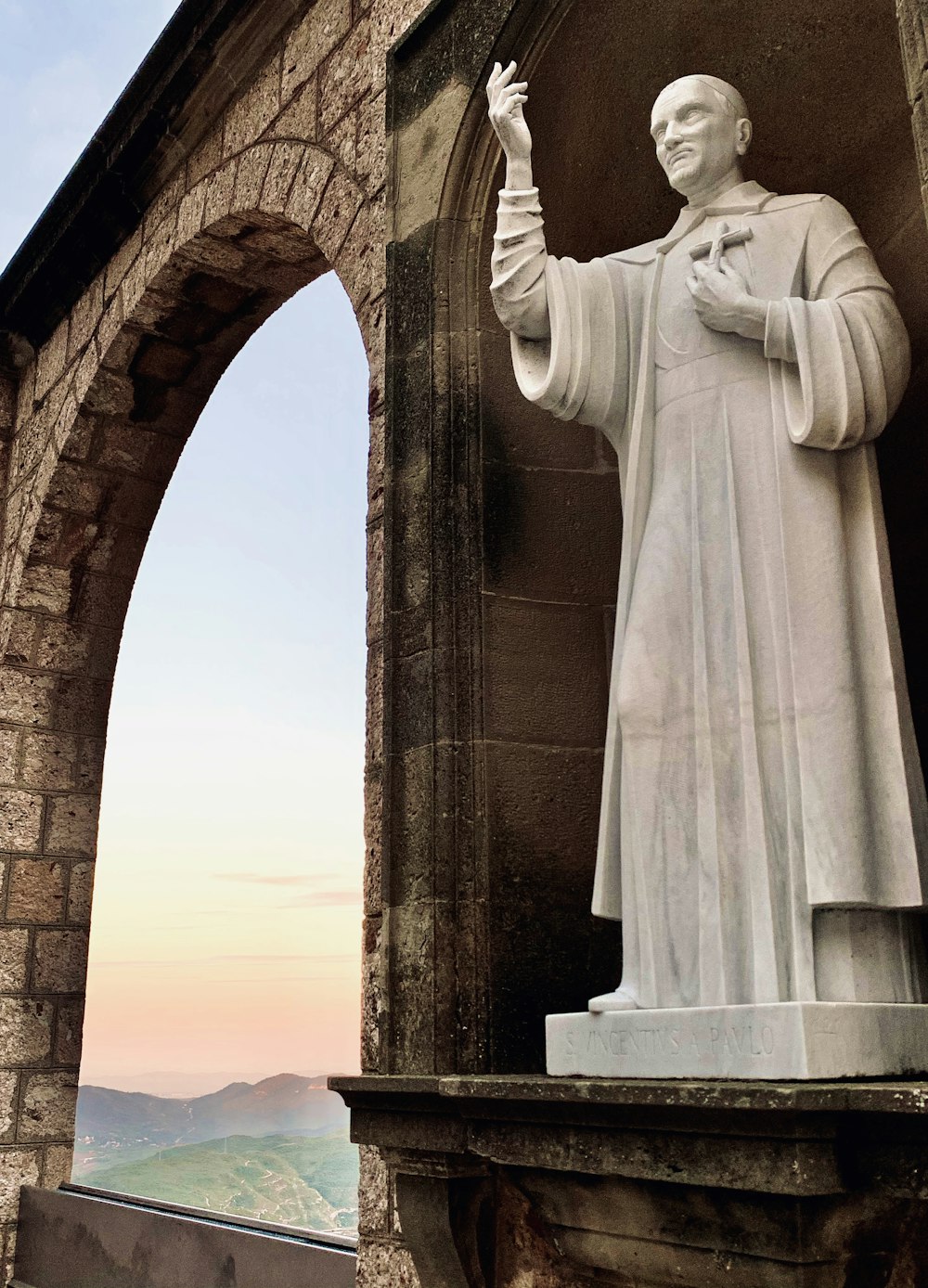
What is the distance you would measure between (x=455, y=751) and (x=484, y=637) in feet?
0.85

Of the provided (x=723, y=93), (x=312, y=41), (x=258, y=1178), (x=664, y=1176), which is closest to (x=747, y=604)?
(x=664, y=1176)

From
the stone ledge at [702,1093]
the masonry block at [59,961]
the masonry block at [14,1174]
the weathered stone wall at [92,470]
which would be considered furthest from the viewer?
the masonry block at [59,961]

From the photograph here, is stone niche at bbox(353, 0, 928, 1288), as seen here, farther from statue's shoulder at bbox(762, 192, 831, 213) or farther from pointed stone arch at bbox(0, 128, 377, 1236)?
pointed stone arch at bbox(0, 128, 377, 1236)

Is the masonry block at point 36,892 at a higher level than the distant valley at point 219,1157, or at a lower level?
higher

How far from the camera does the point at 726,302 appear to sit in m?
2.27

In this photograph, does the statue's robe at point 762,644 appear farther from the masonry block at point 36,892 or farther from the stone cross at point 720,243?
the masonry block at point 36,892

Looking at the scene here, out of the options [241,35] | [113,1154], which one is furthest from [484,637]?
[113,1154]

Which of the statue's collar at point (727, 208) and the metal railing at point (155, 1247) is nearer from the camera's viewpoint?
the statue's collar at point (727, 208)

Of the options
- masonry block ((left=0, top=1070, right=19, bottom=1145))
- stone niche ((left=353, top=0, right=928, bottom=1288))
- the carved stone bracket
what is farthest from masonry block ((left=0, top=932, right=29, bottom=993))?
the carved stone bracket

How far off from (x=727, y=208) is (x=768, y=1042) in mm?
1531

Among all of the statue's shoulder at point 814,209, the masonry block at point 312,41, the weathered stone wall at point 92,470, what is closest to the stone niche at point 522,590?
the statue's shoulder at point 814,209

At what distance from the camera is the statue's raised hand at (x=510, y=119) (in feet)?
8.34

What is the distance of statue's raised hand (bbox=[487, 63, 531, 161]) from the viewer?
254 cm

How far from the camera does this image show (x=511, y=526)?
2949 millimetres
